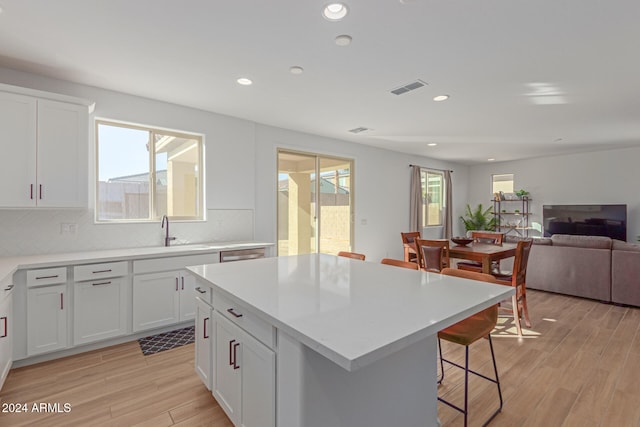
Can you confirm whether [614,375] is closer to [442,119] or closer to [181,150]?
[442,119]

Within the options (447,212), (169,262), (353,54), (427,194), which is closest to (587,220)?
(447,212)

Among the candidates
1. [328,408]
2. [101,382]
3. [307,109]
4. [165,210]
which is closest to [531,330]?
[328,408]

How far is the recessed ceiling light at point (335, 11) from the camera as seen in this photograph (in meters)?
1.99

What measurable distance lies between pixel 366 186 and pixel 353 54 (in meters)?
3.76

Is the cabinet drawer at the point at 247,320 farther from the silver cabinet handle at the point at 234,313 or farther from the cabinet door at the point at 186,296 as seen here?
the cabinet door at the point at 186,296

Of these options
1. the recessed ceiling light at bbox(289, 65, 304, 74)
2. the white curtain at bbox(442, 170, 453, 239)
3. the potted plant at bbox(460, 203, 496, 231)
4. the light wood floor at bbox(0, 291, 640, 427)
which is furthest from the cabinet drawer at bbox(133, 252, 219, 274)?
the potted plant at bbox(460, 203, 496, 231)

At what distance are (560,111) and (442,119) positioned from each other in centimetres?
143

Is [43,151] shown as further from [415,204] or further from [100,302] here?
[415,204]

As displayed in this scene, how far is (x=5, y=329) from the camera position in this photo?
2268 mm

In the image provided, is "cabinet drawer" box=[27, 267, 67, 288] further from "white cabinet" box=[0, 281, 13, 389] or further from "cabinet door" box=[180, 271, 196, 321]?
"cabinet door" box=[180, 271, 196, 321]

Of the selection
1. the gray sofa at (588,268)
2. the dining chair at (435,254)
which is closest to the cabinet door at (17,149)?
the dining chair at (435,254)

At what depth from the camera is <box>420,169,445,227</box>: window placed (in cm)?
768

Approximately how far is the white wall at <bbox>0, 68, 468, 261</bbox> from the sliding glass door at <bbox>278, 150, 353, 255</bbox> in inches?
7.4

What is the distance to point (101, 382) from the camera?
2396 mm
